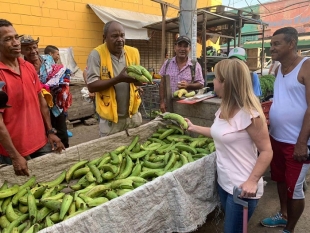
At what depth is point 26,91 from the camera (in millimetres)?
2588

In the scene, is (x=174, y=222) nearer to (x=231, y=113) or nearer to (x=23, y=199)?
(x=231, y=113)

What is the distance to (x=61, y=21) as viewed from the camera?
7422mm

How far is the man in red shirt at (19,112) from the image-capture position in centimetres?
240

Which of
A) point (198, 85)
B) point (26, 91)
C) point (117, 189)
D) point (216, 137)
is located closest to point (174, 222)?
point (117, 189)

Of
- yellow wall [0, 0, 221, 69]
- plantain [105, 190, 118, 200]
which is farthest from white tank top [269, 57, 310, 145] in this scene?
yellow wall [0, 0, 221, 69]

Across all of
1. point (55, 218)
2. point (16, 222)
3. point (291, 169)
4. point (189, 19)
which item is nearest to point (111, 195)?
point (55, 218)

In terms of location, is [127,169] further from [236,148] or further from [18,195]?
[236,148]

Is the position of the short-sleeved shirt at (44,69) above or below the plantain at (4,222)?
above

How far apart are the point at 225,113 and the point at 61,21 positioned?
676 cm

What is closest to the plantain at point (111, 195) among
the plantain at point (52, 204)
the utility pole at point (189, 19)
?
the plantain at point (52, 204)

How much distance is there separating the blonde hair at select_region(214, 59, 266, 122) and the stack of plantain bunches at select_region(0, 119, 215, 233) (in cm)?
97

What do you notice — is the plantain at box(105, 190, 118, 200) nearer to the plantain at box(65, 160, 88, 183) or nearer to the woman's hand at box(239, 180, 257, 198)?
the plantain at box(65, 160, 88, 183)

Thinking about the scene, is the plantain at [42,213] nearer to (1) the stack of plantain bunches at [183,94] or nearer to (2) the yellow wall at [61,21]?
(1) the stack of plantain bunches at [183,94]

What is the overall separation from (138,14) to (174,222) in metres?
8.05
